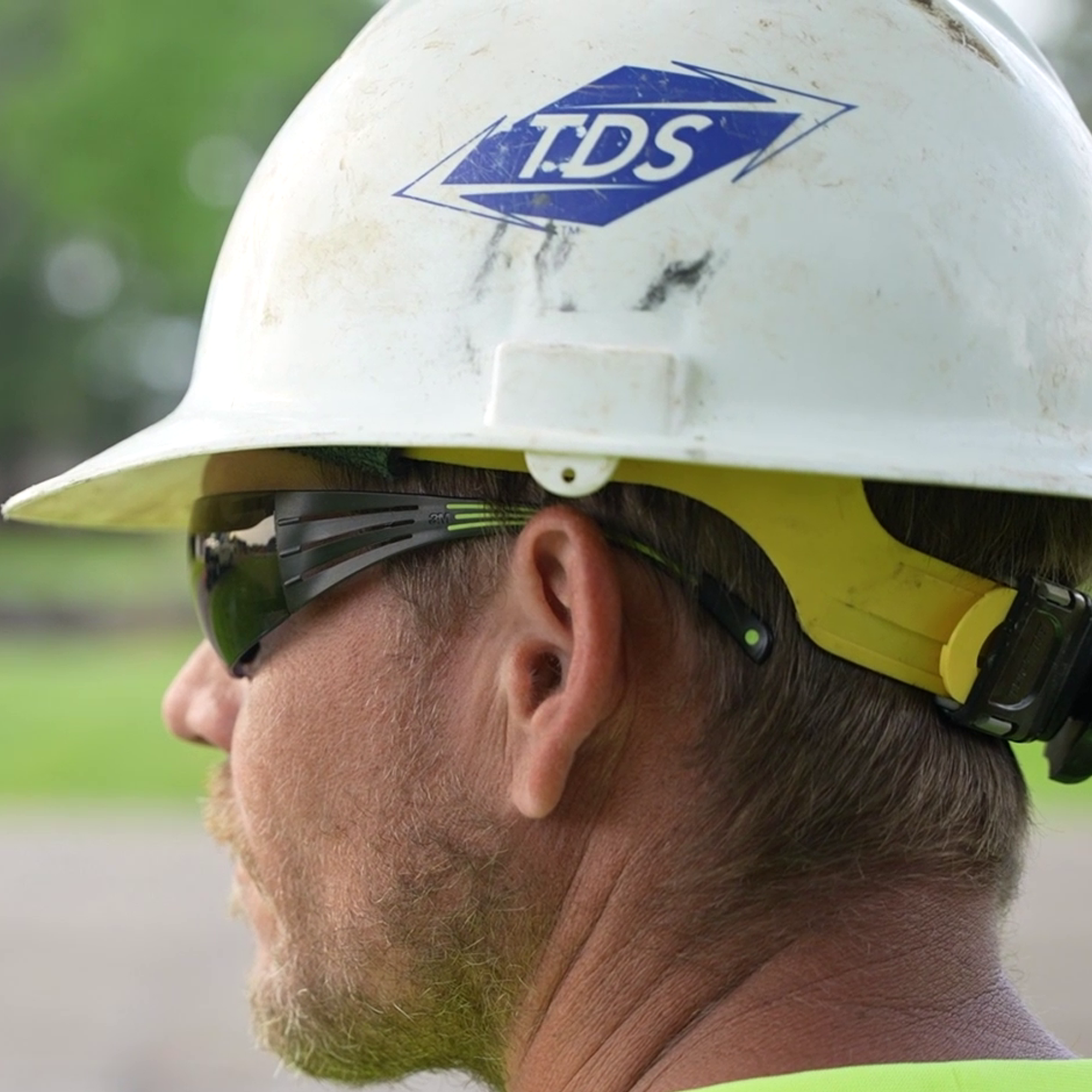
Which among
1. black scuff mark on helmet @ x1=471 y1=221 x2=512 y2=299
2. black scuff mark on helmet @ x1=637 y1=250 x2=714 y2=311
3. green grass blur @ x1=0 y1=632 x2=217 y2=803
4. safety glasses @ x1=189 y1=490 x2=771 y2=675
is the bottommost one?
green grass blur @ x1=0 y1=632 x2=217 y2=803

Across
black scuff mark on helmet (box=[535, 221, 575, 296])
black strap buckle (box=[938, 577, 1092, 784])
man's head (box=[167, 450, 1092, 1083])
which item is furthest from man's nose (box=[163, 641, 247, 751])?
black strap buckle (box=[938, 577, 1092, 784])

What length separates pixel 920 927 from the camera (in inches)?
71.7

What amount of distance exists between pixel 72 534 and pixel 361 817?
37097 mm

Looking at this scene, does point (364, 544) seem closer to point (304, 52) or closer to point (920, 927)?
point (920, 927)

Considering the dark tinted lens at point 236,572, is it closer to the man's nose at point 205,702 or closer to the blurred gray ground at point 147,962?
the man's nose at point 205,702

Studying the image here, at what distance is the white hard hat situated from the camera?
179 cm

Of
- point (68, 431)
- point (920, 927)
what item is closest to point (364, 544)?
point (920, 927)

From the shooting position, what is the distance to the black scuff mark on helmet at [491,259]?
1.85 metres

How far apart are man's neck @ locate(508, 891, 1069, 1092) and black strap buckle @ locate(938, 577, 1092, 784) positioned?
0.23 metres

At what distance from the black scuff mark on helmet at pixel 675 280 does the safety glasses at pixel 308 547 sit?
29cm

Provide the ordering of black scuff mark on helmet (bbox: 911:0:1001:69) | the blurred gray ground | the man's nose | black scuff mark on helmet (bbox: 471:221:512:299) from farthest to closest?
the blurred gray ground < the man's nose < black scuff mark on helmet (bbox: 911:0:1001:69) < black scuff mark on helmet (bbox: 471:221:512:299)

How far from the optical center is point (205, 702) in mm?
2449

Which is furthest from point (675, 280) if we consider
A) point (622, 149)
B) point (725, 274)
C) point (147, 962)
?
point (147, 962)

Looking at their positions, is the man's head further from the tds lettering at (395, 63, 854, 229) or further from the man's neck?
the tds lettering at (395, 63, 854, 229)
